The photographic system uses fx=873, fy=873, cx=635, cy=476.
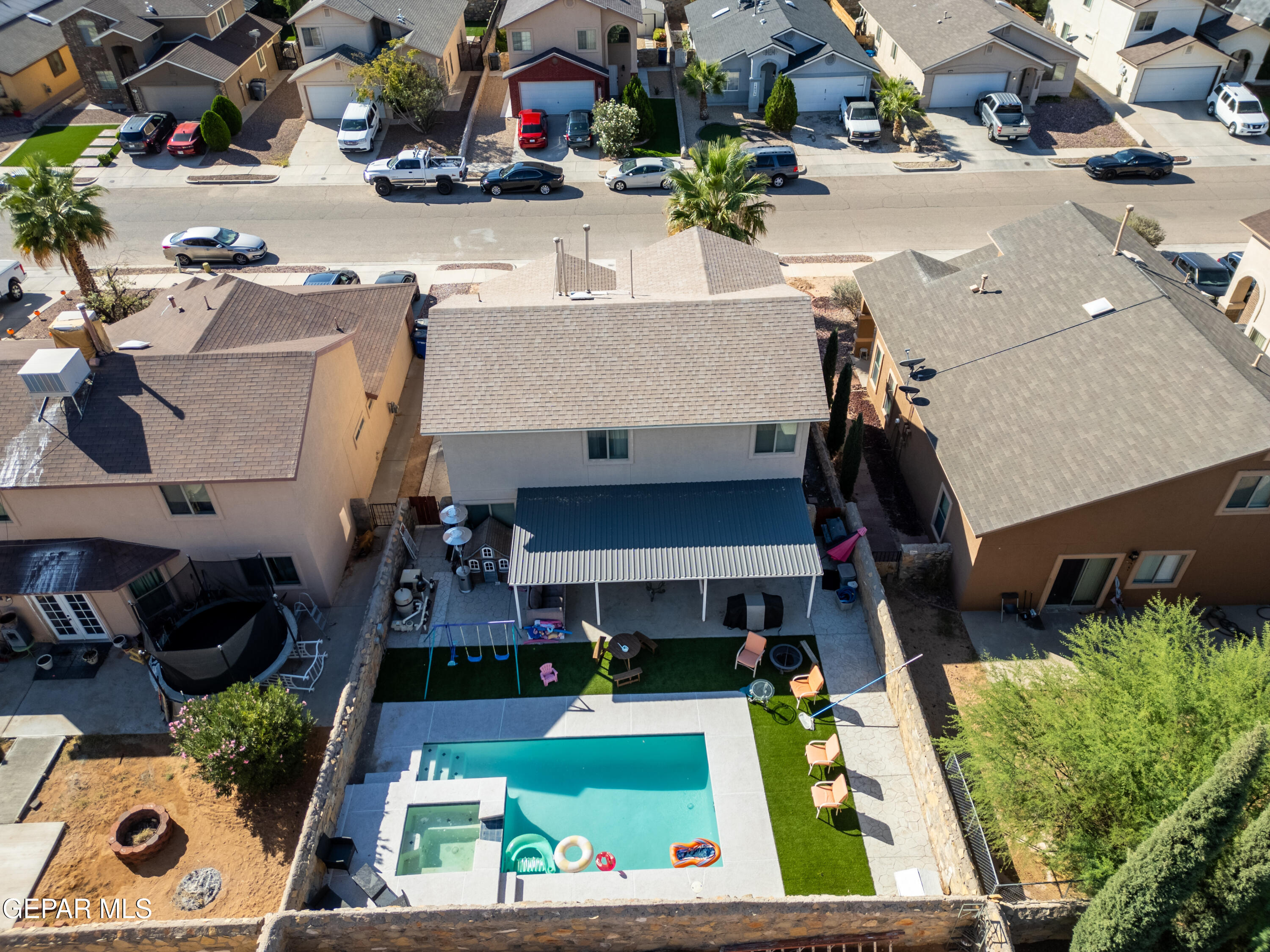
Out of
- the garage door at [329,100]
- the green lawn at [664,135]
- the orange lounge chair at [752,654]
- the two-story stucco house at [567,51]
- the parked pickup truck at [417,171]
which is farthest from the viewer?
the garage door at [329,100]

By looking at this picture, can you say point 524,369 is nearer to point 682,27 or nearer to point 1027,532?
point 1027,532

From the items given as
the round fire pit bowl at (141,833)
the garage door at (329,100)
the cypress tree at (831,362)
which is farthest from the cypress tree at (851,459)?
the garage door at (329,100)

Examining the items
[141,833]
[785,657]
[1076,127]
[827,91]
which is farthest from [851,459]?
[1076,127]

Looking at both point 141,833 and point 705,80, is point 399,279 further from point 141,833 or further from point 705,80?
point 705,80

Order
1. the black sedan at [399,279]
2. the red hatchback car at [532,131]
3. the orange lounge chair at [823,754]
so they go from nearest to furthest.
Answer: the orange lounge chair at [823,754], the black sedan at [399,279], the red hatchback car at [532,131]

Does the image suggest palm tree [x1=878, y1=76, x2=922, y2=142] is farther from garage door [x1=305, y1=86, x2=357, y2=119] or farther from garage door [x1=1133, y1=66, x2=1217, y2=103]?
garage door [x1=305, y1=86, x2=357, y2=119]

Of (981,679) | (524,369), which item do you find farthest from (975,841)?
(524,369)

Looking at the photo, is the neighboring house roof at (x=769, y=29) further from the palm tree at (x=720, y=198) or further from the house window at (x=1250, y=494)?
the house window at (x=1250, y=494)
